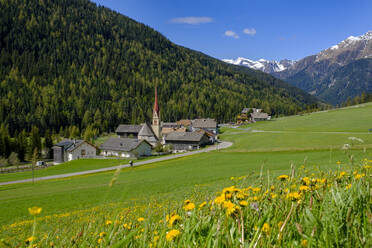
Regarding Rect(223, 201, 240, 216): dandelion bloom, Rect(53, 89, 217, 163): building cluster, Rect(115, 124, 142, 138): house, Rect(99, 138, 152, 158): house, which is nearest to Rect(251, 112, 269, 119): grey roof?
Rect(53, 89, 217, 163): building cluster

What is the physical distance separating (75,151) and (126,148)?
587 inches

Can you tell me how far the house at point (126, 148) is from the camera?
216ft

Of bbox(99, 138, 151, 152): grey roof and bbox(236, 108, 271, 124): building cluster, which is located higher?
bbox(236, 108, 271, 124): building cluster

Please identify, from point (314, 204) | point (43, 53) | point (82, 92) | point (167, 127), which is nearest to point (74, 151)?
point (167, 127)

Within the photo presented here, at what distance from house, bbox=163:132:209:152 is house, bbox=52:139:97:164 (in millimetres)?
24589

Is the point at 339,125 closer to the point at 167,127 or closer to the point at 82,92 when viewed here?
the point at 167,127

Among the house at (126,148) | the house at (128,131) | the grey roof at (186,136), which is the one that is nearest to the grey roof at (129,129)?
the house at (128,131)

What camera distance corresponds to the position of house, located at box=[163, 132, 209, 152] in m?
77.1

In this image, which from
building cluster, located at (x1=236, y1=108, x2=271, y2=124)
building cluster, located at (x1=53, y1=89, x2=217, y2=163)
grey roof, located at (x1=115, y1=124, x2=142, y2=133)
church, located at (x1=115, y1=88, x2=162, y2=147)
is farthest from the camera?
building cluster, located at (x1=236, y1=108, x2=271, y2=124)

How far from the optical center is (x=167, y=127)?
112 meters

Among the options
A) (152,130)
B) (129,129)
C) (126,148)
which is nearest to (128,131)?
(129,129)

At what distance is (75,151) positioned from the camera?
6931cm

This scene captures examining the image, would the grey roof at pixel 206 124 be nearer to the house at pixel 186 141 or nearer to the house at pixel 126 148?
the house at pixel 186 141

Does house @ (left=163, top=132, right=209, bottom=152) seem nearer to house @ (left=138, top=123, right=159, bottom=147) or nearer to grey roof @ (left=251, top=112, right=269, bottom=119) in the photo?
house @ (left=138, top=123, right=159, bottom=147)
